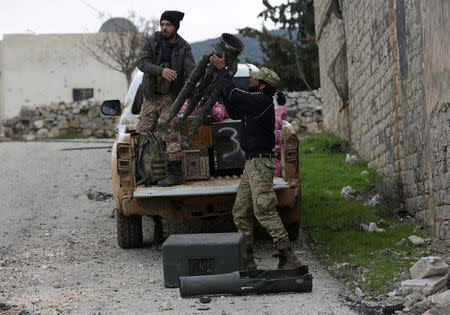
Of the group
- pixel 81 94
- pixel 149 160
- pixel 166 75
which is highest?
pixel 81 94

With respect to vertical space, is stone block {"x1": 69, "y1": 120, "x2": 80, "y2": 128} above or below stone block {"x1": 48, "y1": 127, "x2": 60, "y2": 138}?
above

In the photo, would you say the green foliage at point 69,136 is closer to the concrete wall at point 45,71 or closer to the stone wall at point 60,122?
the stone wall at point 60,122

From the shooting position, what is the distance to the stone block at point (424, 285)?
189 inches

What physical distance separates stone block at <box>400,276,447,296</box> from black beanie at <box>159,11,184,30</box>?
3.62 meters

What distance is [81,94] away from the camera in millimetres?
33781

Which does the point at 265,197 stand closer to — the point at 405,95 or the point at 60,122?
the point at 405,95

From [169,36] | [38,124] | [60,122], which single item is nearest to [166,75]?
[169,36]

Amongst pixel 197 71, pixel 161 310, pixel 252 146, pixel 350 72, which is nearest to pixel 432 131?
pixel 252 146

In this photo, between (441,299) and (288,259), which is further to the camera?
(288,259)

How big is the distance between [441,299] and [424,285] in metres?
Answer: 0.33

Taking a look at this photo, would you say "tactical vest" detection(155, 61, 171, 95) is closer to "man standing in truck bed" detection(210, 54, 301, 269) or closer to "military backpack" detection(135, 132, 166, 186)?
"military backpack" detection(135, 132, 166, 186)

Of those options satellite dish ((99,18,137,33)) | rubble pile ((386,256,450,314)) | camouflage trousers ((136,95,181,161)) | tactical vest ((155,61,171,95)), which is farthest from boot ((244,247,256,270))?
satellite dish ((99,18,137,33))

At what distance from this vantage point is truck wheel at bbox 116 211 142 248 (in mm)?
7246

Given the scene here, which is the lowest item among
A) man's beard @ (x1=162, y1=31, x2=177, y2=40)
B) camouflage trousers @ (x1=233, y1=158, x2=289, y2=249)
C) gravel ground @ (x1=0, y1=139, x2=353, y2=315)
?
gravel ground @ (x1=0, y1=139, x2=353, y2=315)
